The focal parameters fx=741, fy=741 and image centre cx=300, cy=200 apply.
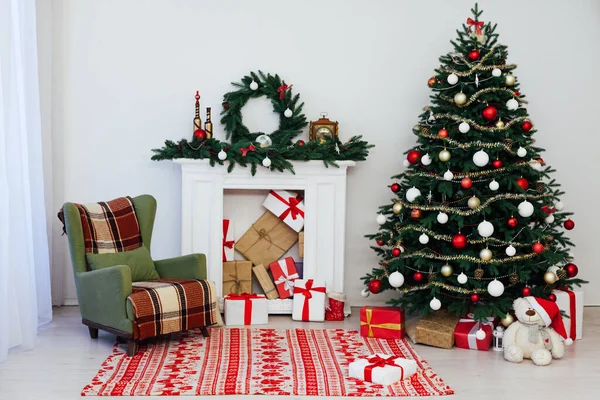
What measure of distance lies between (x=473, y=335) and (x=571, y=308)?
29.7 inches

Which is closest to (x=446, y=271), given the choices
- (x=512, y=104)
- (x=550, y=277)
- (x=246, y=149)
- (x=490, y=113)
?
(x=550, y=277)

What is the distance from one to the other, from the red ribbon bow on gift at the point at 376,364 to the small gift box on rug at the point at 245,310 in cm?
126

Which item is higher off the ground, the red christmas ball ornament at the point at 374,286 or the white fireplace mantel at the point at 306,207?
the white fireplace mantel at the point at 306,207

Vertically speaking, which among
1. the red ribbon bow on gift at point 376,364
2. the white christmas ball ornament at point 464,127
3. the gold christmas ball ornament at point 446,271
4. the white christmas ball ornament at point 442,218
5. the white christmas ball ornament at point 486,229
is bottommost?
the red ribbon bow on gift at point 376,364

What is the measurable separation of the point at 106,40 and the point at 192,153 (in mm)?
1106

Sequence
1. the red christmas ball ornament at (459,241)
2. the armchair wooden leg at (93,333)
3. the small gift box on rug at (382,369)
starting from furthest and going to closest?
the armchair wooden leg at (93,333)
the red christmas ball ornament at (459,241)
the small gift box on rug at (382,369)

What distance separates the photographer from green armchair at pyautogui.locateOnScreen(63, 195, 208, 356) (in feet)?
13.9

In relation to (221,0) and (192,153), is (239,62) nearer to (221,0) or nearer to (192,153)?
(221,0)

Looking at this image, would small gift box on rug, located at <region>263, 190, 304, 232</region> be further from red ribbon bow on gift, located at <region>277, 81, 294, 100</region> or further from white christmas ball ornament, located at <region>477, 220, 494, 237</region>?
white christmas ball ornament, located at <region>477, 220, 494, 237</region>

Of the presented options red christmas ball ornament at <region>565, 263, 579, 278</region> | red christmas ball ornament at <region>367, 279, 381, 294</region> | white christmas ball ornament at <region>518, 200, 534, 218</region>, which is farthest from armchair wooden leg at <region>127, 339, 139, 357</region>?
red christmas ball ornament at <region>565, 263, 579, 278</region>

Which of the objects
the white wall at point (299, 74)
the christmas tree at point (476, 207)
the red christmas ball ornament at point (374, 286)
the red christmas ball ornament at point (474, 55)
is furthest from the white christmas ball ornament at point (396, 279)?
the red christmas ball ornament at point (474, 55)

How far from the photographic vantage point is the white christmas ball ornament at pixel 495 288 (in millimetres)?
4410

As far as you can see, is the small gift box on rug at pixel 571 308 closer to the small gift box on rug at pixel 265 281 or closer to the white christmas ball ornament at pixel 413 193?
the white christmas ball ornament at pixel 413 193

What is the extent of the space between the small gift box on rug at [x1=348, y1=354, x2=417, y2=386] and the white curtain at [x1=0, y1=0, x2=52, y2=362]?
194 cm
